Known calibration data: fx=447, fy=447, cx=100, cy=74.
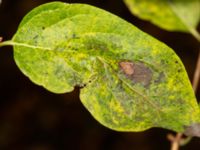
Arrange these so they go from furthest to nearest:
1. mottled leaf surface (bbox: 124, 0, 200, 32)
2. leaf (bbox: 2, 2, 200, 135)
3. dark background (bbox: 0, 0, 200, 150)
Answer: dark background (bbox: 0, 0, 200, 150) → mottled leaf surface (bbox: 124, 0, 200, 32) → leaf (bbox: 2, 2, 200, 135)

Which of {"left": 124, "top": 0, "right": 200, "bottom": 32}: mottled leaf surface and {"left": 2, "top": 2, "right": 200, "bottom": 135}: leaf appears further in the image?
{"left": 124, "top": 0, "right": 200, "bottom": 32}: mottled leaf surface

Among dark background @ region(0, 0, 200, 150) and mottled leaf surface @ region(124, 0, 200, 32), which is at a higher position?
mottled leaf surface @ region(124, 0, 200, 32)

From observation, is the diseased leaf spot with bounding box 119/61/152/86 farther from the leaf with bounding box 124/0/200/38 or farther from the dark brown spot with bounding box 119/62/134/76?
the leaf with bounding box 124/0/200/38

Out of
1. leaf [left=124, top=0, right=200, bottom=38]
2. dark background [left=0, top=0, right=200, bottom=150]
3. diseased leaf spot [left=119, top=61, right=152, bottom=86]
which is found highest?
diseased leaf spot [left=119, top=61, right=152, bottom=86]

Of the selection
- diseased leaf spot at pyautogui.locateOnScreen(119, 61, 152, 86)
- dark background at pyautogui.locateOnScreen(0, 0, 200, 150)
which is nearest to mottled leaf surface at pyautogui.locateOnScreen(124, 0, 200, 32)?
diseased leaf spot at pyautogui.locateOnScreen(119, 61, 152, 86)

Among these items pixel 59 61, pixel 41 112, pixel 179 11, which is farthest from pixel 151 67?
pixel 41 112

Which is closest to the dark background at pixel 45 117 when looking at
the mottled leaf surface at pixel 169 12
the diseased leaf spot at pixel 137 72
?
the mottled leaf surface at pixel 169 12

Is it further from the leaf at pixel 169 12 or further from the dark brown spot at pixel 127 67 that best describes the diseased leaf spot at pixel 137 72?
the leaf at pixel 169 12

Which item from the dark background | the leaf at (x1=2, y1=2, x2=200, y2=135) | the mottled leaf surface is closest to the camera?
the leaf at (x1=2, y1=2, x2=200, y2=135)
